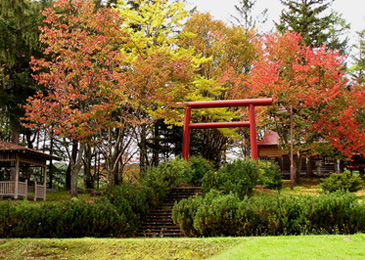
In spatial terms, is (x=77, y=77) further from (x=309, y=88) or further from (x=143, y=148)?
(x=309, y=88)

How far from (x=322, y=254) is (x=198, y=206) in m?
4.60

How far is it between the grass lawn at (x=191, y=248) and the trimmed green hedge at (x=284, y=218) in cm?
130

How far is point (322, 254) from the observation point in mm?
7809

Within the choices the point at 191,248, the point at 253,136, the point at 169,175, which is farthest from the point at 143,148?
the point at 191,248

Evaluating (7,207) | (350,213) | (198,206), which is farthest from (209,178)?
(7,207)

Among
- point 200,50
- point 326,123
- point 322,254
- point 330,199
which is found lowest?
point 322,254

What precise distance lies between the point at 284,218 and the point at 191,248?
3.12 m

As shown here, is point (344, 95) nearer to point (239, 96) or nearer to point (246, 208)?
point (239, 96)

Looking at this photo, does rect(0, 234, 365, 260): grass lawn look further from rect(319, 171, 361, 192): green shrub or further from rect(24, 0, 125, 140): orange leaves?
rect(319, 171, 361, 192): green shrub

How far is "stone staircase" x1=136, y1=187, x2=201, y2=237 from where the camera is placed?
12.7 meters

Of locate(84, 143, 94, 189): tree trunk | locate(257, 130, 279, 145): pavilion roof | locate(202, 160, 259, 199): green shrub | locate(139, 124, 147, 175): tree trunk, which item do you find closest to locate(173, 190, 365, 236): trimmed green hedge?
locate(202, 160, 259, 199): green shrub

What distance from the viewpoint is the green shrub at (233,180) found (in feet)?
48.9

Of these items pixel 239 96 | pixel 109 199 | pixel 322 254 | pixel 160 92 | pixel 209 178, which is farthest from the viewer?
pixel 239 96

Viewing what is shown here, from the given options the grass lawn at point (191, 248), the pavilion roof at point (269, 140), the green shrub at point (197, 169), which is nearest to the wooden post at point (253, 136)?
the green shrub at point (197, 169)
